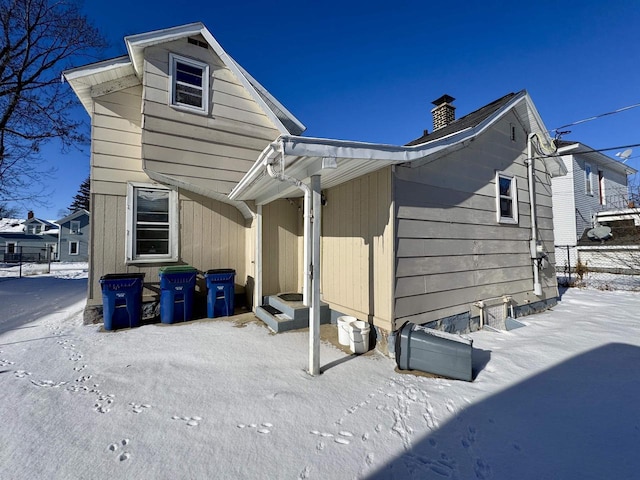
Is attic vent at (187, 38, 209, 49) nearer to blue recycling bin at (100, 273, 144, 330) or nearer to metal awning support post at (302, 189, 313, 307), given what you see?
blue recycling bin at (100, 273, 144, 330)

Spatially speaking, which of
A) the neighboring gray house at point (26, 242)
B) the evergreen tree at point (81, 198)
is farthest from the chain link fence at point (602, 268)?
the evergreen tree at point (81, 198)

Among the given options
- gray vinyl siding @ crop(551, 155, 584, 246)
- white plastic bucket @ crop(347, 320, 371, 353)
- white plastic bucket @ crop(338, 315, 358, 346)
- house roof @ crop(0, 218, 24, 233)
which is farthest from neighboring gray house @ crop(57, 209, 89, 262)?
gray vinyl siding @ crop(551, 155, 584, 246)

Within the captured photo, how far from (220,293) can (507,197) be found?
6289 mm

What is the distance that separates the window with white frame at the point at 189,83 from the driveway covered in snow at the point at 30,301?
5009 millimetres

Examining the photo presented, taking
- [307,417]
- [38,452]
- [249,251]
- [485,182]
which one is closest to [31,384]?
[38,452]

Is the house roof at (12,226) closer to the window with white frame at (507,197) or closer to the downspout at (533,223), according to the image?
the window with white frame at (507,197)

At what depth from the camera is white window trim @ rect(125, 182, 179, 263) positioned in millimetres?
5359

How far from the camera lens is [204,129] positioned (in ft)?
18.9

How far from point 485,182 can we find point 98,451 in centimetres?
640

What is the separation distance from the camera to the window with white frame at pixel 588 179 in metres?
14.3

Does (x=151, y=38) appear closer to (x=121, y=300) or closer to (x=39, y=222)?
(x=121, y=300)

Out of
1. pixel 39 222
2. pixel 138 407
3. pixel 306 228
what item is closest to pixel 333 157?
pixel 306 228

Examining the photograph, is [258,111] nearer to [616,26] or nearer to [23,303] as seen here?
[23,303]

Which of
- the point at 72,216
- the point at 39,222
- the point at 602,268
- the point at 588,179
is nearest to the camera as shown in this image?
the point at 602,268
